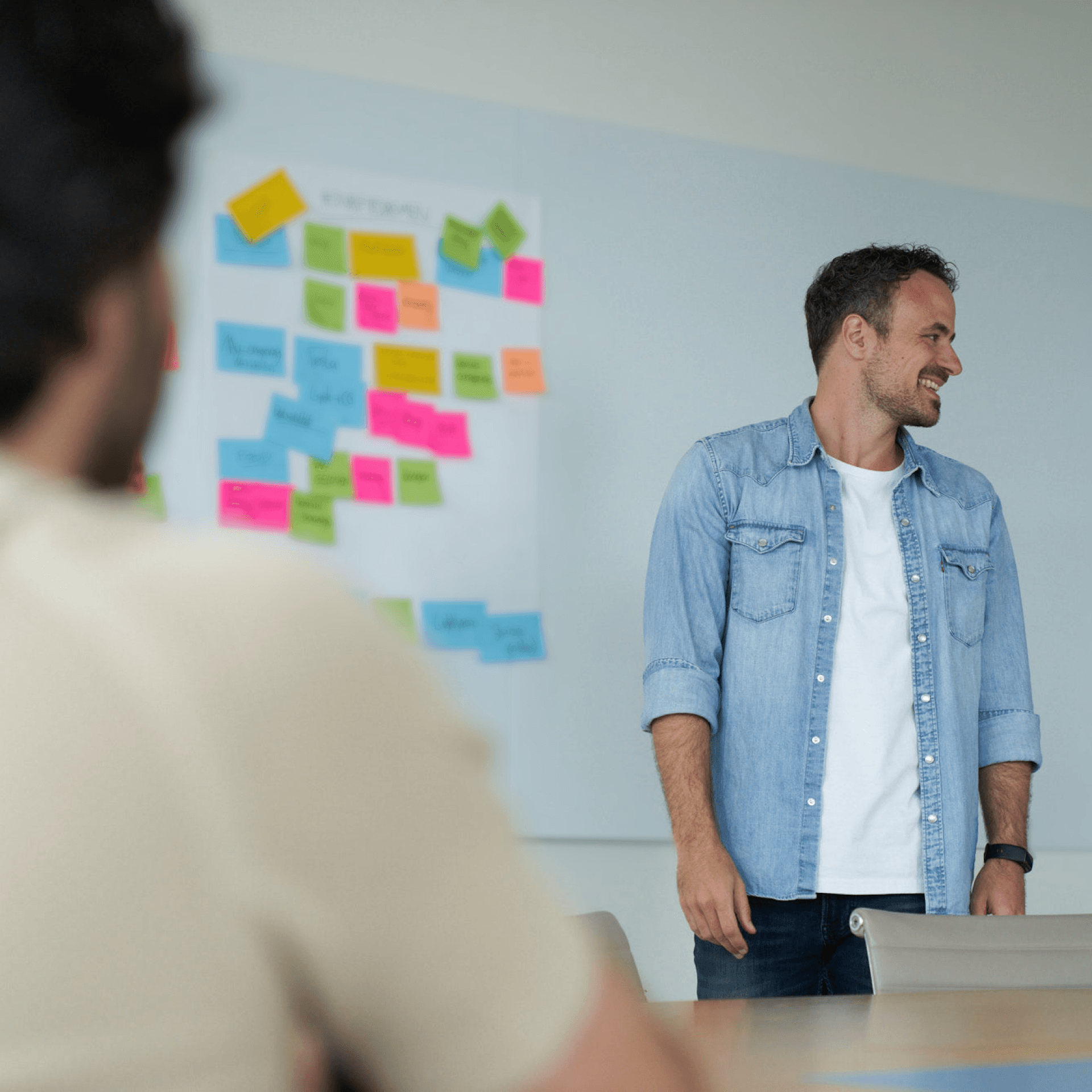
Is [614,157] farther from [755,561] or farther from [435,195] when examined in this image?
[755,561]

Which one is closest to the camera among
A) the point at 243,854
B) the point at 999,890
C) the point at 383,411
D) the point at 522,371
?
the point at 243,854

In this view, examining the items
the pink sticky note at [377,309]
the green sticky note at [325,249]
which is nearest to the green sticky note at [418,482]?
the pink sticky note at [377,309]

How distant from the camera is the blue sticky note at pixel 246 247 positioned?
216 cm

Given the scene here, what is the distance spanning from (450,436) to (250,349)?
39 cm

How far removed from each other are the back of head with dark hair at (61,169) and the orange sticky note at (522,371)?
6.30 ft

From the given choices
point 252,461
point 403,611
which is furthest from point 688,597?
point 252,461

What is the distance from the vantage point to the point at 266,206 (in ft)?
7.20

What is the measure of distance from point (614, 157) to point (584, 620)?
3.04 ft

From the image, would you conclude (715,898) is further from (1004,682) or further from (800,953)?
(1004,682)

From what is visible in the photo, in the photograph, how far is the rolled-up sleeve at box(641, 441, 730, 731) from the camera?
6.16ft

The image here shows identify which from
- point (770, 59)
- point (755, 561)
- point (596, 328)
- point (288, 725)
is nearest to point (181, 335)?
point (288, 725)

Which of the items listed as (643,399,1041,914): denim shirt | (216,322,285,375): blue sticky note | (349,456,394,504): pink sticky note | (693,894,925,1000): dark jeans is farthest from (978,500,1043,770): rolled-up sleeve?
(216,322,285,375): blue sticky note

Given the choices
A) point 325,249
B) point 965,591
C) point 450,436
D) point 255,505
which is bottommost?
point 965,591

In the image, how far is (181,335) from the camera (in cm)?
55
